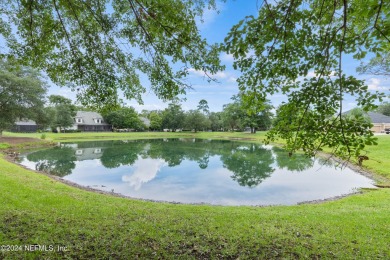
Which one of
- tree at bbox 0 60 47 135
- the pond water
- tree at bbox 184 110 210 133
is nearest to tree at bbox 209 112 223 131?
tree at bbox 184 110 210 133

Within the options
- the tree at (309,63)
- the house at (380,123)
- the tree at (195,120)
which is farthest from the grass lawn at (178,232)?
the tree at (195,120)

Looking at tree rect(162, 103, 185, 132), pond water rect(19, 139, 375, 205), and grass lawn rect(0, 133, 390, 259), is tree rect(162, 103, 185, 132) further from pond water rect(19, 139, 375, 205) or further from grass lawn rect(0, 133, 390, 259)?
grass lawn rect(0, 133, 390, 259)

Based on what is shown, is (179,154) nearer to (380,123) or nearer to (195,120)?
(195,120)

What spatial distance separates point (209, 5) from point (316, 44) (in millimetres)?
3164

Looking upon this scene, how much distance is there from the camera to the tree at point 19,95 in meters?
26.8

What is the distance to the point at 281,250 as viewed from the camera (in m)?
4.23

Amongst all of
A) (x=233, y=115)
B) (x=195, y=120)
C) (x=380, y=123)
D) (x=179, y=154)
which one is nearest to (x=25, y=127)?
(x=195, y=120)

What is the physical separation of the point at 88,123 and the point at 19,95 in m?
40.8

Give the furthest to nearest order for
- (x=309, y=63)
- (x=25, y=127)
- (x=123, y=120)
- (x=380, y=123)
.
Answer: (x=123, y=120), (x=25, y=127), (x=380, y=123), (x=309, y=63)

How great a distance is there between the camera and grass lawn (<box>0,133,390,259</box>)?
4020mm

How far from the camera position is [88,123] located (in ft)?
221

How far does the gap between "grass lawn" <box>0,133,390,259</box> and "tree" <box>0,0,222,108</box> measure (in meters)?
3.02

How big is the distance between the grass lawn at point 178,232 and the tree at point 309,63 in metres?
0.78

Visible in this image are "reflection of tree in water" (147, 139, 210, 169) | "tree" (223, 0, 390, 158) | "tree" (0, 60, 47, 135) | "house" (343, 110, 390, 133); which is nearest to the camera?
"tree" (223, 0, 390, 158)
